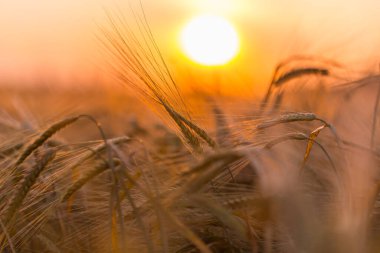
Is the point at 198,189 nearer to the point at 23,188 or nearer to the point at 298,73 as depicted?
the point at 23,188

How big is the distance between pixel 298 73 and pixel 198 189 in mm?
865

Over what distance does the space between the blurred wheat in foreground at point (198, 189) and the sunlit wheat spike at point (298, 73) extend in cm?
26

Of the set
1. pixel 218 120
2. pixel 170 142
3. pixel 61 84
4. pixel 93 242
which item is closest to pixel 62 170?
pixel 93 242

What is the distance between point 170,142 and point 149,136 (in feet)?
1.12

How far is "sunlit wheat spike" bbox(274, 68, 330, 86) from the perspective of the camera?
1473 mm

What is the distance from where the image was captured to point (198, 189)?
0.67 metres

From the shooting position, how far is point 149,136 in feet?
7.11

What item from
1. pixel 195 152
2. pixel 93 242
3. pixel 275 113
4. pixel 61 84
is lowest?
pixel 93 242

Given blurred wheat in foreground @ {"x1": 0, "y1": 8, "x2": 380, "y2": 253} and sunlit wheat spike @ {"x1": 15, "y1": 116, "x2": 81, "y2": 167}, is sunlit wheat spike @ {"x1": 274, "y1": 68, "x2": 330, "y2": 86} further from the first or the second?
sunlit wheat spike @ {"x1": 15, "y1": 116, "x2": 81, "y2": 167}

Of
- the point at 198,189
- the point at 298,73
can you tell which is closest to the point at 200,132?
the point at 198,189

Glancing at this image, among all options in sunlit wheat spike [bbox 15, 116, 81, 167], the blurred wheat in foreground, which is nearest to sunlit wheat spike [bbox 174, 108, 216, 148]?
the blurred wheat in foreground

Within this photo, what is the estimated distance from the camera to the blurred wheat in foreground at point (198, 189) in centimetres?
64

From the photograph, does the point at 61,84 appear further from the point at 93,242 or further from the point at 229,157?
the point at 229,157

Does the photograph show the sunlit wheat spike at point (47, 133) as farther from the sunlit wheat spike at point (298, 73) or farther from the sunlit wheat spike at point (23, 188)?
the sunlit wheat spike at point (298, 73)
